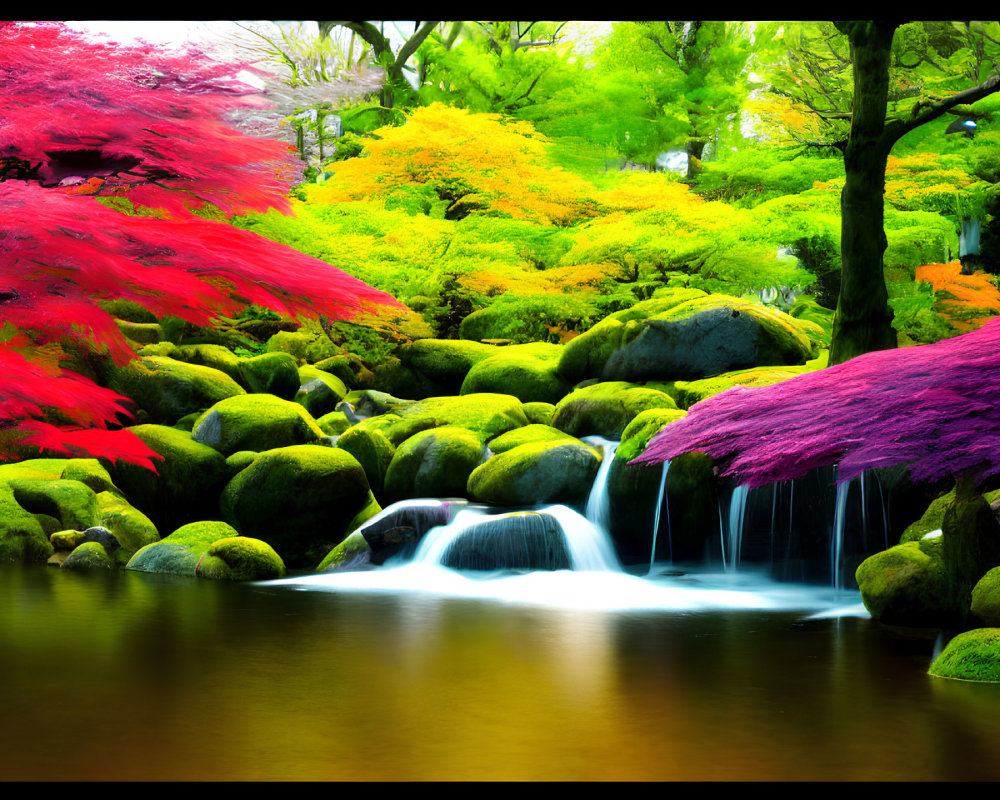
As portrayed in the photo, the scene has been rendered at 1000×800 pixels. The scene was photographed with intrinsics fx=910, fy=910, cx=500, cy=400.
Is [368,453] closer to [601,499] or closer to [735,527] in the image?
[601,499]

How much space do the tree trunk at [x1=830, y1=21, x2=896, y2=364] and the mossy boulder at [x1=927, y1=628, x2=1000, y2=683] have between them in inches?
182

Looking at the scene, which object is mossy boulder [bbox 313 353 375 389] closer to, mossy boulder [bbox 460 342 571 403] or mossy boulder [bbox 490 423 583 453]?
mossy boulder [bbox 460 342 571 403]

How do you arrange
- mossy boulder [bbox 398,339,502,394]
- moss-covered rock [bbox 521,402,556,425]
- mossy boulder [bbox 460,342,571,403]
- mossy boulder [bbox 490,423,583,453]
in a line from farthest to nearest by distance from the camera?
mossy boulder [bbox 398,339,502,394] < mossy boulder [bbox 460,342,571,403] < moss-covered rock [bbox 521,402,556,425] < mossy boulder [bbox 490,423,583,453]

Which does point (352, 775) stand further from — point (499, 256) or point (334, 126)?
point (334, 126)

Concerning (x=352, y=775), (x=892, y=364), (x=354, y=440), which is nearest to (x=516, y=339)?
(x=354, y=440)

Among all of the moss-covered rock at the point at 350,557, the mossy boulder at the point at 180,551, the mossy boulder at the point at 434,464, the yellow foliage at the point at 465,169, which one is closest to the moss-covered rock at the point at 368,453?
the mossy boulder at the point at 434,464

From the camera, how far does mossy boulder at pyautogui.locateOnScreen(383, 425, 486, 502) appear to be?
39.0 feet

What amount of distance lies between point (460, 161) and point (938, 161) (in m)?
7.51

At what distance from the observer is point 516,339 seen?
17.5 meters

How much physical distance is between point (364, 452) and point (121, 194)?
7609 mm

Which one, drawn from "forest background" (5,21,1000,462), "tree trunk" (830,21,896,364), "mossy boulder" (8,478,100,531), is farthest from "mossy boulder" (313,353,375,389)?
"tree trunk" (830,21,896,364)

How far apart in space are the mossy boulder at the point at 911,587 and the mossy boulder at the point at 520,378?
7.48 meters

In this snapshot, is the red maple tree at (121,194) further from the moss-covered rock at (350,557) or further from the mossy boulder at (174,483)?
the mossy boulder at (174,483)

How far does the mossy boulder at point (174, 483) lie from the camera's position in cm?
1191
